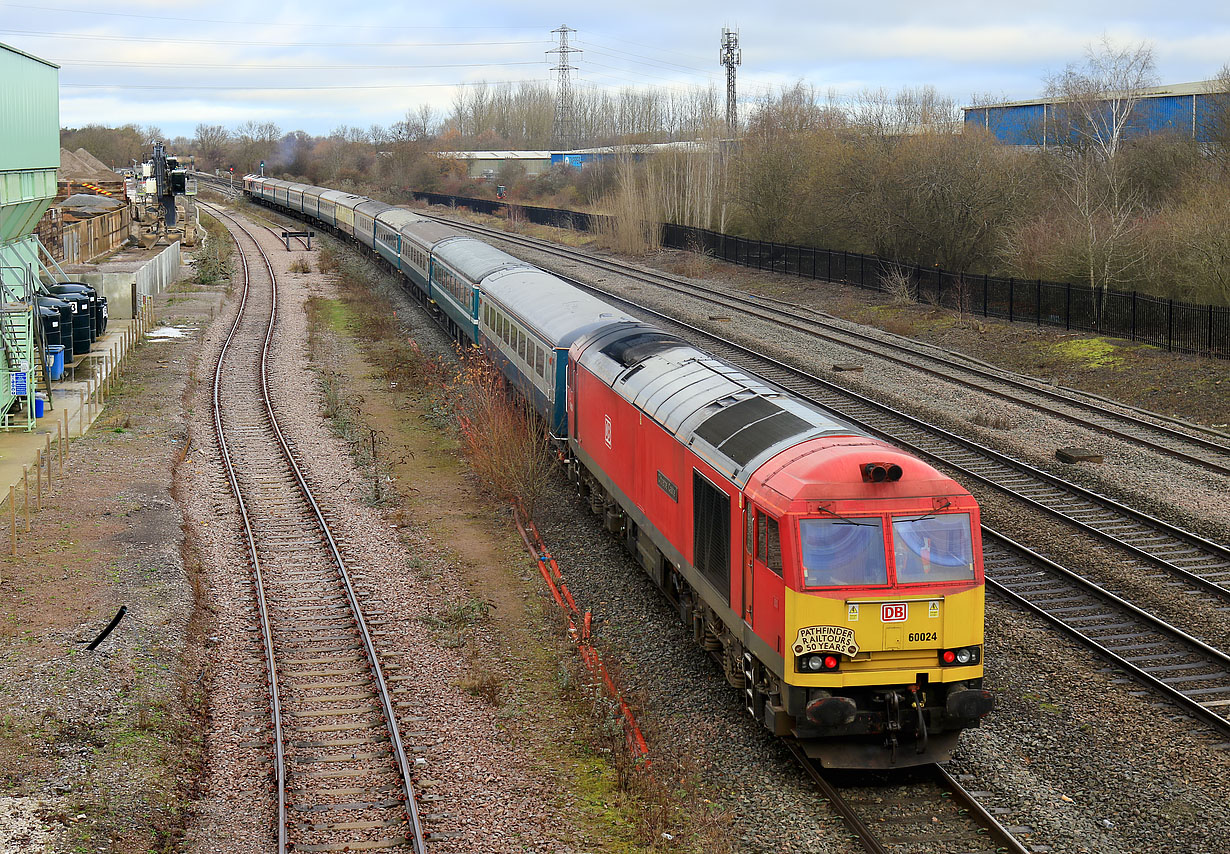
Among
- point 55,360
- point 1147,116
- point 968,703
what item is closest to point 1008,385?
point 968,703

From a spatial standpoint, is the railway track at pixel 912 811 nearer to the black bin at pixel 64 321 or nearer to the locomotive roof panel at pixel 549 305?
the locomotive roof panel at pixel 549 305

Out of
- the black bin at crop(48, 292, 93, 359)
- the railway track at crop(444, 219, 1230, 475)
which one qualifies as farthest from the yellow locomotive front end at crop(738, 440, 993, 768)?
the black bin at crop(48, 292, 93, 359)

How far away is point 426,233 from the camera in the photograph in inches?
1614

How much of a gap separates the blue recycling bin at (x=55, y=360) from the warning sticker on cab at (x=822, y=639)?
A: 24.1 metres

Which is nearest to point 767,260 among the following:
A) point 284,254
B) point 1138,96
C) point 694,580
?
point 1138,96

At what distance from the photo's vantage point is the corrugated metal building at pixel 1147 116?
44562mm

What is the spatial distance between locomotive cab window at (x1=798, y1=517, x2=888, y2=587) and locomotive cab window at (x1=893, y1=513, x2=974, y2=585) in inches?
7.0

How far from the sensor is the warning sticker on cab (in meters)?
9.70

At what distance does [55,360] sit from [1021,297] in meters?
28.4

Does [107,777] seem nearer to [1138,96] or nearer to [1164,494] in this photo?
[1164,494]

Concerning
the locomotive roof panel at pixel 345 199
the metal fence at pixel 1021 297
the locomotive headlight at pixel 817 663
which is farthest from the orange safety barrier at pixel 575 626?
the locomotive roof panel at pixel 345 199

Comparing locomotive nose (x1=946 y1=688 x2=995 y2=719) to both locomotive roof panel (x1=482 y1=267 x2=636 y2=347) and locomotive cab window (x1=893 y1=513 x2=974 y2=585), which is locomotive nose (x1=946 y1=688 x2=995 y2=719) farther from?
locomotive roof panel (x1=482 y1=267 x2=636 y2=347)

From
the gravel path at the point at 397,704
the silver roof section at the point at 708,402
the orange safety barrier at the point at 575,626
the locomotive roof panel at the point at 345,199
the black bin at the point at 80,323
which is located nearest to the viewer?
the gravel path at the point at 397,704

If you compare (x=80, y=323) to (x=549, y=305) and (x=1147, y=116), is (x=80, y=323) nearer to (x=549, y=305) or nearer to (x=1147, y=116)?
(x=549, y=305)
